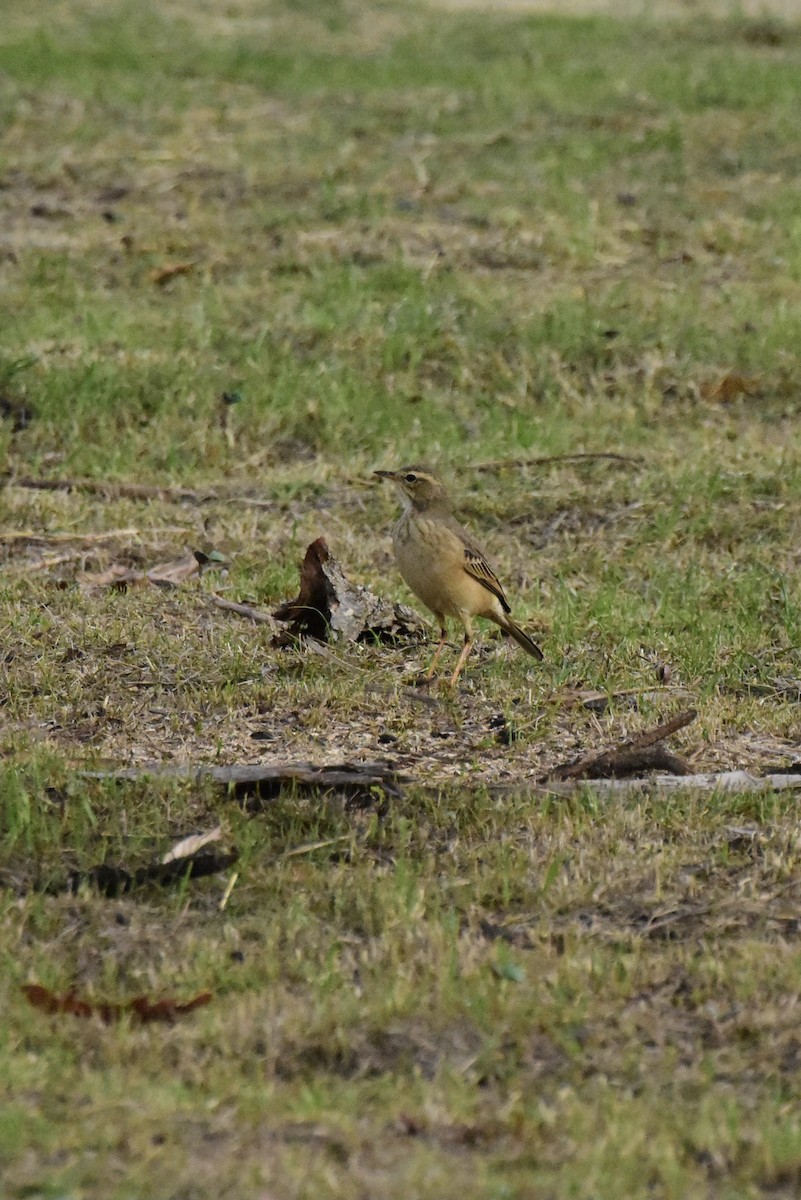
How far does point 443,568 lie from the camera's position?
7.26 metres

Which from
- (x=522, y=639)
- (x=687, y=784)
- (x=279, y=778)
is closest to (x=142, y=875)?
(x=279, y=778)

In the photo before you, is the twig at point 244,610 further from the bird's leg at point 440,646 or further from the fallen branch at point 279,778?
the fallen branch at point 279,778

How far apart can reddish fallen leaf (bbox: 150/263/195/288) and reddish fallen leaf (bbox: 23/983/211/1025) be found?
737 cm

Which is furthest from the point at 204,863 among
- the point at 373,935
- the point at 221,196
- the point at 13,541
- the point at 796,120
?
the point at 796,120

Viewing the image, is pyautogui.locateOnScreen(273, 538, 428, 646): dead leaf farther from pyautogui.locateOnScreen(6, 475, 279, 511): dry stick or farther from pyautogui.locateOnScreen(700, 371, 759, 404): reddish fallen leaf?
pyautogui.locateOnScreen(700, 371, 759, 404): reddish fallen leaf

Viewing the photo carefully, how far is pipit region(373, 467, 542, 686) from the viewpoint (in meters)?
7.27

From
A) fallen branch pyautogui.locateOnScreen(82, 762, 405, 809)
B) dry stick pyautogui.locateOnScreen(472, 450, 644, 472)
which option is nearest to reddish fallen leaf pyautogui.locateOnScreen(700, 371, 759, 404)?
dry stick pyautogui.locateOnScreen(472, 450, 644, 472)

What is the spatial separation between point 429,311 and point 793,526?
2.84 metres

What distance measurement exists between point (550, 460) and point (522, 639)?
2477mm

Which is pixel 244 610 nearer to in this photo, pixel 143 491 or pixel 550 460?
pixel 143 491

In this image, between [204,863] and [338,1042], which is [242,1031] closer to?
[338,1042]

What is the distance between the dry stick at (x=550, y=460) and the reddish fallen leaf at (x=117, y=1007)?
5.11 metres

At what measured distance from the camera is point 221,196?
13.1 meters

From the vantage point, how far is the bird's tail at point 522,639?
7.55m
